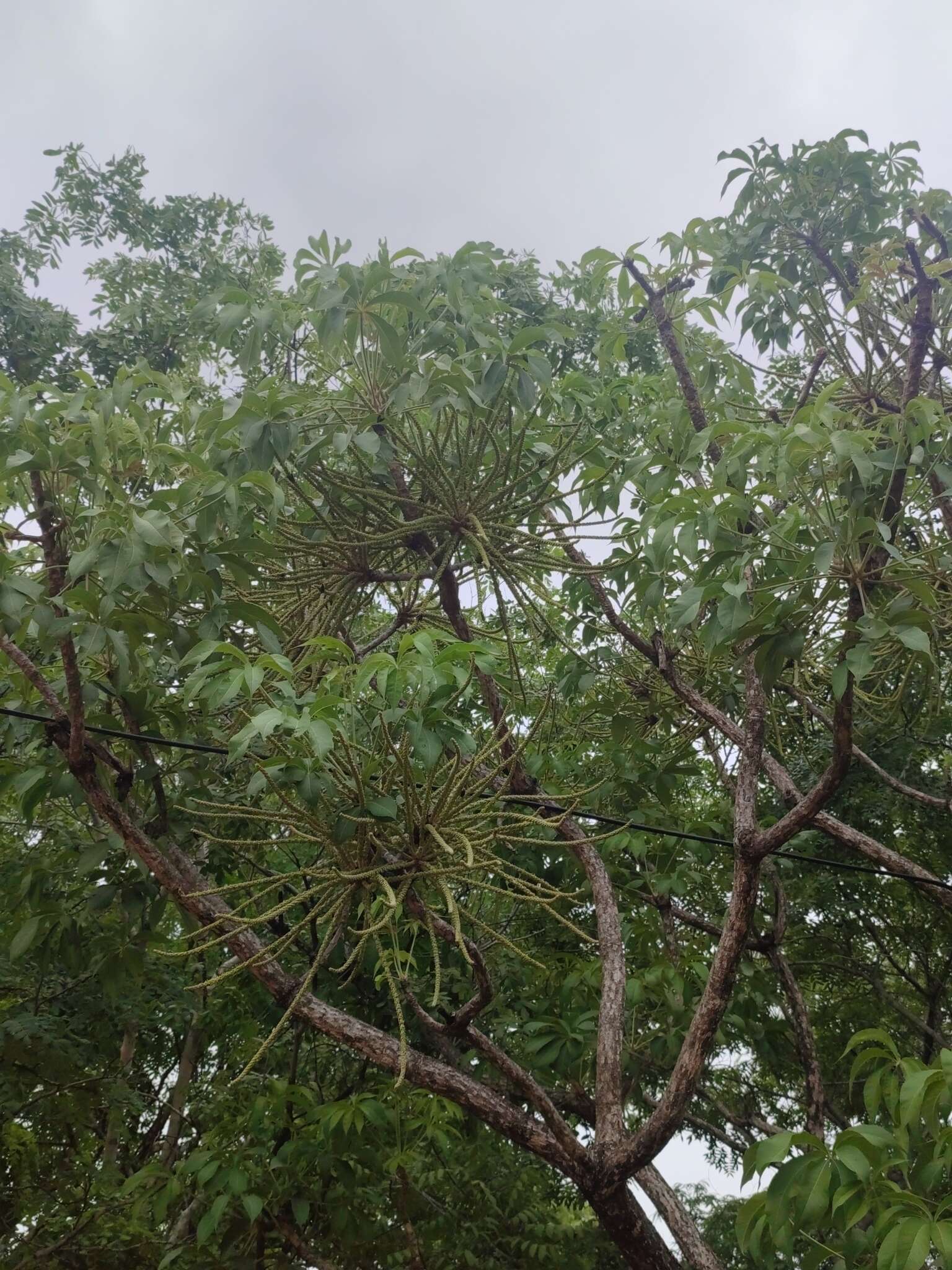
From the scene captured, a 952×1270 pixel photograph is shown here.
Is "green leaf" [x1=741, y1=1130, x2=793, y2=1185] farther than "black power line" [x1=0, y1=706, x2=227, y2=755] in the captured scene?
No

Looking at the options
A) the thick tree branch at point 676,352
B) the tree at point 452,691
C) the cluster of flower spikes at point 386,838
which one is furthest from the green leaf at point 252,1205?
the thick tree branch at point 676,352

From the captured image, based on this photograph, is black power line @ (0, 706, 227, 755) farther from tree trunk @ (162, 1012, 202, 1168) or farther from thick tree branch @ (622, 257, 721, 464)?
tree trunk @ (162, 1012, 202, 1168)

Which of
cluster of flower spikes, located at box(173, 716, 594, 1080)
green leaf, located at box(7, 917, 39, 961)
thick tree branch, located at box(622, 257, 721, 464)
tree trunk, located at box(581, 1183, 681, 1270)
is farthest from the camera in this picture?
thick tree branch, located at box(622, 257, 721, 464)

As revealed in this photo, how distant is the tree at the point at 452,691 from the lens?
96.6 inches

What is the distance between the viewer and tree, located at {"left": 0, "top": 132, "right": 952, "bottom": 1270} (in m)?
2.45

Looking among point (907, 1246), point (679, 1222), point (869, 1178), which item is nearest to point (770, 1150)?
point (869, 1178)

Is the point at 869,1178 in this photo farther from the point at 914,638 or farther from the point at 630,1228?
the point at 914,638

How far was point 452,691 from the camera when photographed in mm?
2258

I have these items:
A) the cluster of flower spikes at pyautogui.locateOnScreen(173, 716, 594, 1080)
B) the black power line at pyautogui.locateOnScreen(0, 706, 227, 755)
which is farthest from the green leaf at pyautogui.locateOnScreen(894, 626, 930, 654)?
the black power line at pyautogui.locateOnScreen(0, 706, 227, 755)

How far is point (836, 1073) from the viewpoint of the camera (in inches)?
240

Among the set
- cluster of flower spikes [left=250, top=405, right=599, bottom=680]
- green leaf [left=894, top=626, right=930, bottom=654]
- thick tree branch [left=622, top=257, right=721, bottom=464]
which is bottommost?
Answer: green leaf [left=894, top=626, right=930, bottom=654]

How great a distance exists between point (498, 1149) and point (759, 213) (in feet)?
15.0

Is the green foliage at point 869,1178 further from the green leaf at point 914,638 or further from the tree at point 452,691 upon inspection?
the green leaf at point 914,638

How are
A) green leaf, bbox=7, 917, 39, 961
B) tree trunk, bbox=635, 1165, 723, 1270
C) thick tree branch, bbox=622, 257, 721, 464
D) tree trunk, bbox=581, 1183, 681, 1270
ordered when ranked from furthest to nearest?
thick tree branch, bbox=622, 257, 721, 464
tree trunk, bbox=635, 1165, 723, 1270
green leaf, bbox=7, 917, 39, 961
tree trunk, bbox=581, 1183, 681, 1270
